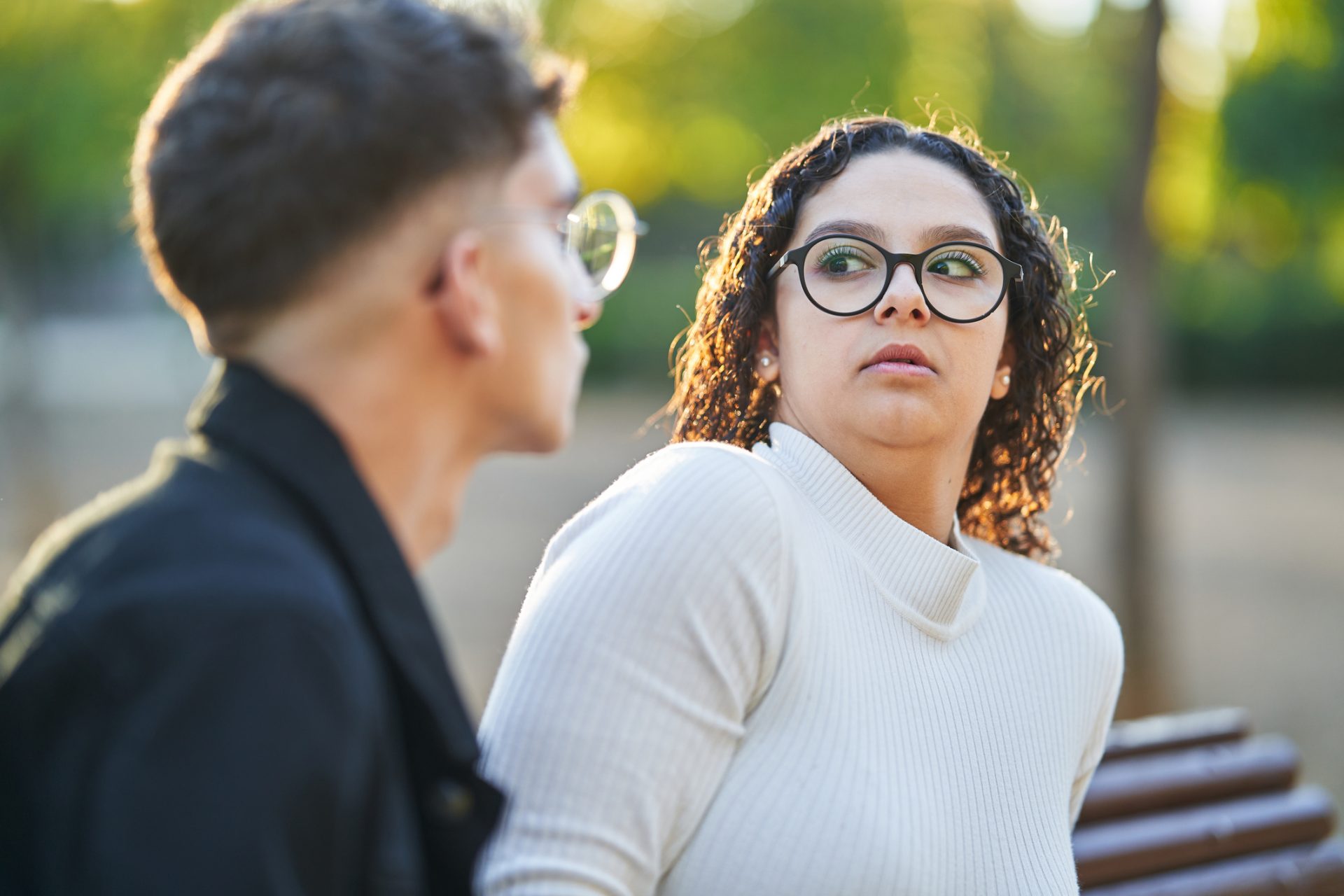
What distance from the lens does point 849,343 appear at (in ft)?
7.32

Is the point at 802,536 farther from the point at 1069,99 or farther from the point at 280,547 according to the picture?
the point at 1069,99

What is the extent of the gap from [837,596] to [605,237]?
0.65 metres

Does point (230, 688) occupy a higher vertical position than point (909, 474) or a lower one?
lower

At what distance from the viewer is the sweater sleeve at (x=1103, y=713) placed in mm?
2354

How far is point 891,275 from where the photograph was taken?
7.30ft

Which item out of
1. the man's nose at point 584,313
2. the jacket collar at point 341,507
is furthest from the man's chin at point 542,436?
the jacket collar at point 341,507

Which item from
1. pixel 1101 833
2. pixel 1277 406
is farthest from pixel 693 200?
pixel 1101 833

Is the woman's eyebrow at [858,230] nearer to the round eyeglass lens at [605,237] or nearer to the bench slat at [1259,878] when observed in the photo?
the round eyeglass lens at [605,237]

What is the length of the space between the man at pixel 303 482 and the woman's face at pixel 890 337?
0.79 meters

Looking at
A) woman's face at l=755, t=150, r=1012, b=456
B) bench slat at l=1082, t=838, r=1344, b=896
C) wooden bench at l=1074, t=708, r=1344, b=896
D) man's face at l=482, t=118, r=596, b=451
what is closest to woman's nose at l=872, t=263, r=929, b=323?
woman's face at l=755, t=150, r=1012, b=456

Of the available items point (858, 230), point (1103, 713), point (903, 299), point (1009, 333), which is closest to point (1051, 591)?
point (1103, 713)

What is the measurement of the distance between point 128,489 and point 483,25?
62 centimetres

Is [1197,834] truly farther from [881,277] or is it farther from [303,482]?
[303,482]

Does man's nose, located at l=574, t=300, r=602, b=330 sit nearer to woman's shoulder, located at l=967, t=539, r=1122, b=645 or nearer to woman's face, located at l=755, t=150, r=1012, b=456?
woman's face, located at l=755, t=150, r=1012, b=456
